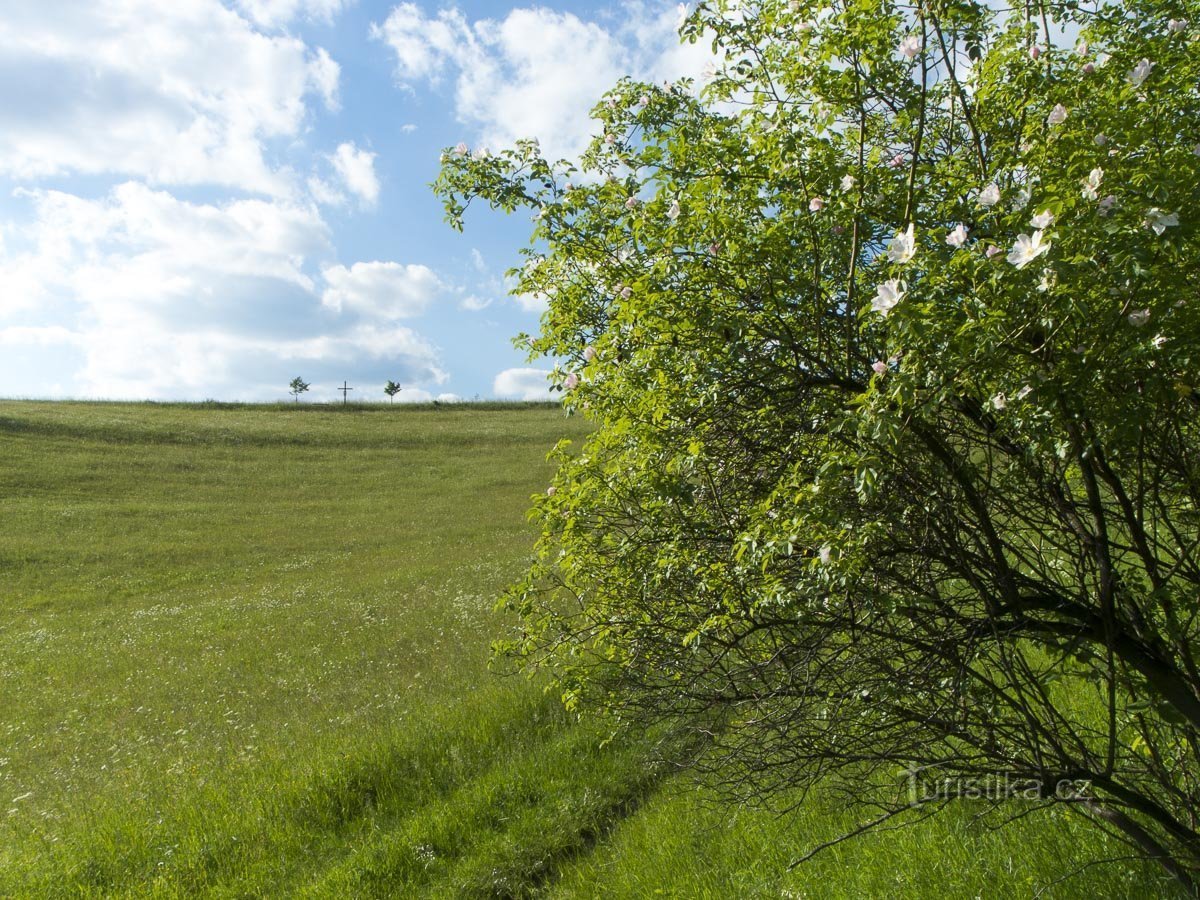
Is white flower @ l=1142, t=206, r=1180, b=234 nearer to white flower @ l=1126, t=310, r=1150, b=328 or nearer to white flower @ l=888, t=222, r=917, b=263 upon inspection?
white flower @ l=1126, t=310, r=1150, b=328

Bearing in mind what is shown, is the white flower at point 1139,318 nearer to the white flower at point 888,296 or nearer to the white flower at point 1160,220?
the white flower at point 1160,220

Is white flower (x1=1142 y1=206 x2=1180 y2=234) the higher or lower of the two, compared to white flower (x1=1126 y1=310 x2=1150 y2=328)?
higher

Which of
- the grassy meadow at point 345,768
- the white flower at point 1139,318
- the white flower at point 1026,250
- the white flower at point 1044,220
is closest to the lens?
the white flower at point 1026,250

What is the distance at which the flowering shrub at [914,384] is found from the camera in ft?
10.6

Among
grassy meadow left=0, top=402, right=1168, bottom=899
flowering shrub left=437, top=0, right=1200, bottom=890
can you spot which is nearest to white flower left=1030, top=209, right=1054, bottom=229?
flowering shrub left=437, top=0, right=1200, bottom=890

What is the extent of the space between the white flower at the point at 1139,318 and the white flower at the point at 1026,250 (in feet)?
1.70

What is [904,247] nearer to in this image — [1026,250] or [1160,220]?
[1026,250]

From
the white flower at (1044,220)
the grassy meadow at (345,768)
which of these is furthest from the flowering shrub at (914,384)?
the grassy meadow at (345,768)

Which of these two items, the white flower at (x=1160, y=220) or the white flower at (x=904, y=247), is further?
the white flower at (x=904, y=247)

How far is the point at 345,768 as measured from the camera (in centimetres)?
938

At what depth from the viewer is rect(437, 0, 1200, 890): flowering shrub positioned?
127 inches

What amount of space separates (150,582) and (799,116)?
89.0 ft

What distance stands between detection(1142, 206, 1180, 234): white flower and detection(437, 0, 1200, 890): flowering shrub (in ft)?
0.10

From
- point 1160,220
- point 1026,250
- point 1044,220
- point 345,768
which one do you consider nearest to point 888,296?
point 1026,250
